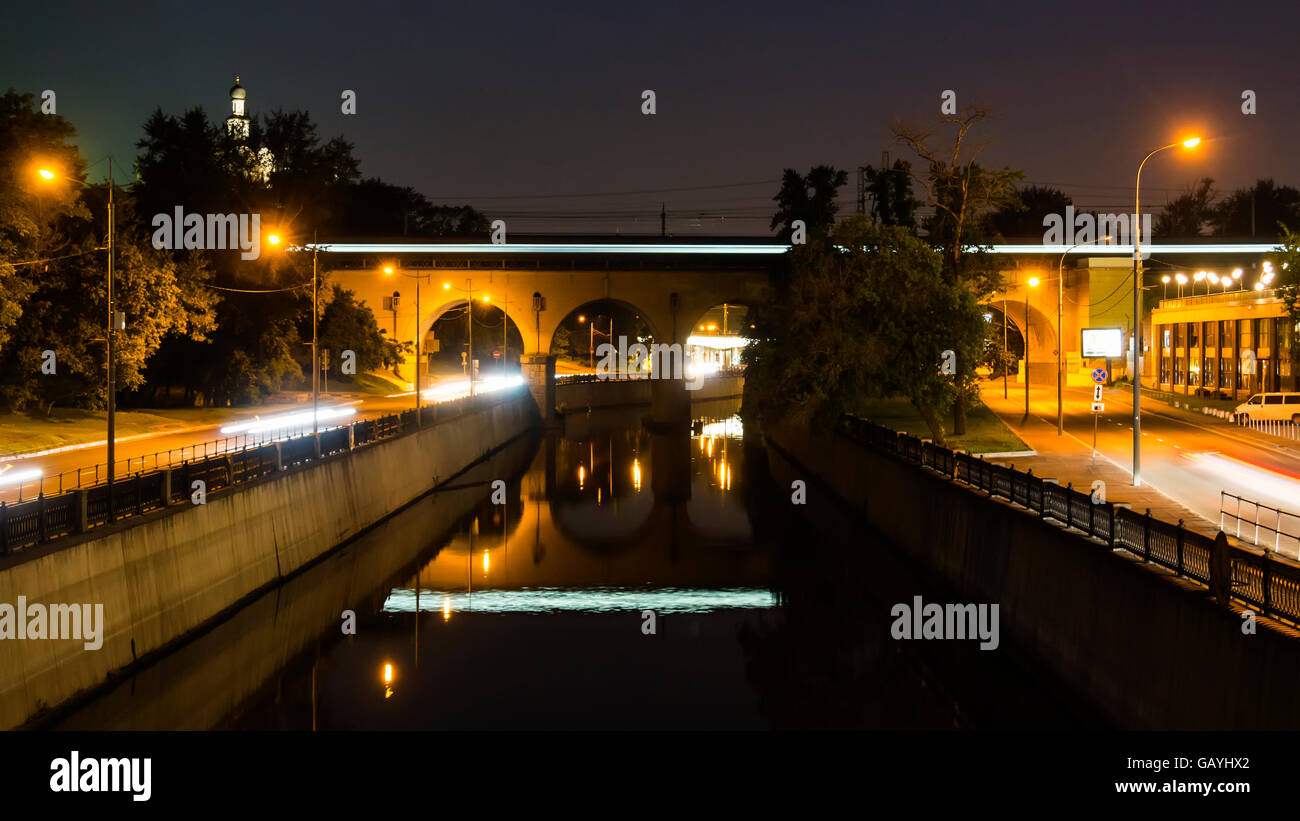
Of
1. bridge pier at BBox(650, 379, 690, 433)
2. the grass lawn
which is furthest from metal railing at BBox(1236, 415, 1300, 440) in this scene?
bridge pier at BBox(650, 379, 690, 433)

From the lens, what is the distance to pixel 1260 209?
5202 inches

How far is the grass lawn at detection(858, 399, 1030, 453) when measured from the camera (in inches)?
1679

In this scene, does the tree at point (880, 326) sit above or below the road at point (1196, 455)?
above

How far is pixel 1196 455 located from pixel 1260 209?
108 m

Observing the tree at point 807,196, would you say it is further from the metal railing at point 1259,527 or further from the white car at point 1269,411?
the metal railing at point 1259,527

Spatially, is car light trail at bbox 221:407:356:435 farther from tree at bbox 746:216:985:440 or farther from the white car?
the white car

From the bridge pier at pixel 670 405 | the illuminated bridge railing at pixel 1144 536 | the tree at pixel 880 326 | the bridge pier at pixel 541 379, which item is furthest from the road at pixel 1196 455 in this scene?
the bridge pier at pixel 541 379

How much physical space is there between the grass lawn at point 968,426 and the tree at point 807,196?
2181cm

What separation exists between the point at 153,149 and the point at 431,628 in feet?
187

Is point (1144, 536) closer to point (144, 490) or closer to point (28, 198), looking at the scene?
point (144, 490)

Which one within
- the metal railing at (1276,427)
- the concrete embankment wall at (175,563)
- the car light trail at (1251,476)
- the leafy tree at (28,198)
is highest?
the leafy tree at (28,198)

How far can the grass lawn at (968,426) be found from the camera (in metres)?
42.7

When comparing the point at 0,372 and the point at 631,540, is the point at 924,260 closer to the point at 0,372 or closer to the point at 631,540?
the point at 631,540
